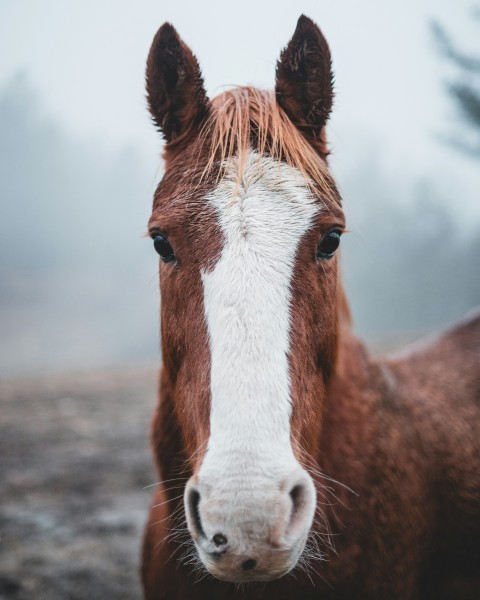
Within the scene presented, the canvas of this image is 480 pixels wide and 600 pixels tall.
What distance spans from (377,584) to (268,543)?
4.42 ft

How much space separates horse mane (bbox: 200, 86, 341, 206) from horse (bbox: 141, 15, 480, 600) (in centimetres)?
1

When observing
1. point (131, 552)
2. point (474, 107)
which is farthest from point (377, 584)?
point (474, 107)

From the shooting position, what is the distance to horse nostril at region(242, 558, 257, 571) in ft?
5.14

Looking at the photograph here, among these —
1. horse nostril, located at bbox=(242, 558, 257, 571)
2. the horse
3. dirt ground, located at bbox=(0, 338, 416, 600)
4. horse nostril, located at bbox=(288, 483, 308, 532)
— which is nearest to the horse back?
the horse

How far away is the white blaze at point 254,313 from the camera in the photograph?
1.61 meters

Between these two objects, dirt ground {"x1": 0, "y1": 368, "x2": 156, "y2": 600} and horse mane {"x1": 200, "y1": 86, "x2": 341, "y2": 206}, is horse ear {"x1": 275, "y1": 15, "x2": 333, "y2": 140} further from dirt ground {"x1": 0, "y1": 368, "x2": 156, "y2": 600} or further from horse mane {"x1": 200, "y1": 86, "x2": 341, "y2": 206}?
dirt ground {"x1": 0, "y1": 368, "x2": 156, "y2": 600}

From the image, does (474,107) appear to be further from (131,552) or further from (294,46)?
(131,552)

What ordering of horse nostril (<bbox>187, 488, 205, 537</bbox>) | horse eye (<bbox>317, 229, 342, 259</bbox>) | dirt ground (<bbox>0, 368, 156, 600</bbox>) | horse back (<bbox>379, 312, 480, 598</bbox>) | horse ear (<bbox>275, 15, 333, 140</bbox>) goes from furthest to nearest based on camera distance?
1. dirt ground (<bbox>0, 368, 156, 600</bbox>)
2. horse back (<bbox>379, 312, 480, 598</bbox>)
3. horse ear (<bbox>275, 15, 333, 140</bbox>)
4. horse eye (<bbox>317, 229, 342, 259</bbox>)
5. horse nostril (<bbox>187, 488, 205, 537</bbox>)

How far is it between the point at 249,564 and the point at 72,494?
16.4 ft

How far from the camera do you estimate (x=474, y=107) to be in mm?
5660

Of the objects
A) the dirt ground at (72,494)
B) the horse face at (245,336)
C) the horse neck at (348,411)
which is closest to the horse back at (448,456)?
the horse neck at (348,411)

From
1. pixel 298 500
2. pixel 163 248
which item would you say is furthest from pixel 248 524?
pixel 163 248

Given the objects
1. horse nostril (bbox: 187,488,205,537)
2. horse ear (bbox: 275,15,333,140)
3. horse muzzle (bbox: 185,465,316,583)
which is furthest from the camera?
horse ear (bbox: 275,15,333,140)

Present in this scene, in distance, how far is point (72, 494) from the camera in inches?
235
